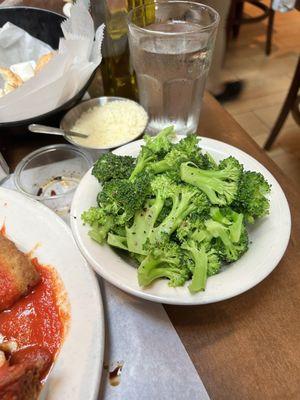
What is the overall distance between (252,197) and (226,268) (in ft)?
0.48

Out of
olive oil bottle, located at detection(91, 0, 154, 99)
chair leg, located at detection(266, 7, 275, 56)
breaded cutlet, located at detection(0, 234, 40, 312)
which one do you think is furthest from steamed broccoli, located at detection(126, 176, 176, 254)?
chair leg, located at detection(266, 7, 275, 56)

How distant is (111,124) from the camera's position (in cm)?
104

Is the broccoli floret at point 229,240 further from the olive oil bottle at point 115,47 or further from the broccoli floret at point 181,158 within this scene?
the olive oil bottle at point 115,47

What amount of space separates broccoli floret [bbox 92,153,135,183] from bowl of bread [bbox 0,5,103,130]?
32 cm

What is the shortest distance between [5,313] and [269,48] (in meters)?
3.44

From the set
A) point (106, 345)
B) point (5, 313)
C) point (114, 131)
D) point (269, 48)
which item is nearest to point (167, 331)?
point (106, 345)

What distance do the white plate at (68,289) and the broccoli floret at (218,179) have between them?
11.2 inches

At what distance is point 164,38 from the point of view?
930 millimetres

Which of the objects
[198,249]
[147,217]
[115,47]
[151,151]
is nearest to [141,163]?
[151,151]

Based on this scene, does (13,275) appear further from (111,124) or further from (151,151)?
(111,124)

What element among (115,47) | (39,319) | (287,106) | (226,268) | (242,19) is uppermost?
(115,47)

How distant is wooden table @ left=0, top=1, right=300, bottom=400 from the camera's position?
621 millimetres

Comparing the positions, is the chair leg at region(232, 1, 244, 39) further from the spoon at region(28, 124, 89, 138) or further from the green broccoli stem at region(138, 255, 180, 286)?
the green broccoli stem at region(138, 255, 180, 286)

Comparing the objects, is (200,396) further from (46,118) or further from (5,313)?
→ (46,118)
